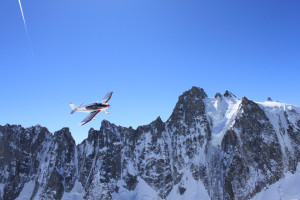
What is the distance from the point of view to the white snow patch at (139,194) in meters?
168

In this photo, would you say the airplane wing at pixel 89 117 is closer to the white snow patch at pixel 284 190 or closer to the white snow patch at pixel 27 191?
the white snow patch at pixel 284 190

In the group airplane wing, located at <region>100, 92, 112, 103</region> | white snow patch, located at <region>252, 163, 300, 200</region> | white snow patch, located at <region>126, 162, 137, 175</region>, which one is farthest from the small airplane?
white snow patch, located at <region>126, 162, 137, 175</region>

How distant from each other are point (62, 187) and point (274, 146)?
141070 mm

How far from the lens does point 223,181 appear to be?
5984 inches

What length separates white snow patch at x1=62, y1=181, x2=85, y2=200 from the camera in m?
172

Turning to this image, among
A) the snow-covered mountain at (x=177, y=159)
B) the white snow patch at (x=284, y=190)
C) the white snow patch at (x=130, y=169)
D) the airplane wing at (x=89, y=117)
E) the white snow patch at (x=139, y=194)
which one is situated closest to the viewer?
the airplane wing at (x=89, y=117)

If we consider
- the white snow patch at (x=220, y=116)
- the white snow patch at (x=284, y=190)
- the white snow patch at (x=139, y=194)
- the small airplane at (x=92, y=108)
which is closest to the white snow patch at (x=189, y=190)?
the white snow patch at (x=139, y=194)

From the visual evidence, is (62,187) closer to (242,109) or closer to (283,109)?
(242,109)

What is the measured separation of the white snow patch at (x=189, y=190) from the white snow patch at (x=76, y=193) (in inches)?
2364

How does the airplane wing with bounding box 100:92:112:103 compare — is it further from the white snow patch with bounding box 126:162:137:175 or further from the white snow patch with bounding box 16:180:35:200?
the white snow patch with bounding box 16:180:35:200

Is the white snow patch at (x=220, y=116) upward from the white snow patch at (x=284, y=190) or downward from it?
upward

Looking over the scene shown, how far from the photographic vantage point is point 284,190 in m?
136

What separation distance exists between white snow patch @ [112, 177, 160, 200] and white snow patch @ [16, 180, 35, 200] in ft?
193

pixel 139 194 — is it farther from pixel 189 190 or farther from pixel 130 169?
pixel 189 190
